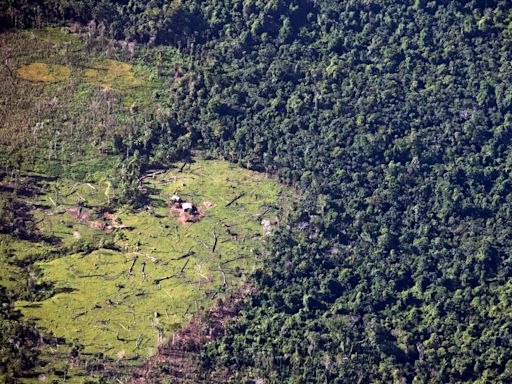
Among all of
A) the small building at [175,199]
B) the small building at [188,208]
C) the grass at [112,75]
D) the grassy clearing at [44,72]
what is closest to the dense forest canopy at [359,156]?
the grass at [112,75]

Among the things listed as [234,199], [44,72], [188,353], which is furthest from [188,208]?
[44,72]

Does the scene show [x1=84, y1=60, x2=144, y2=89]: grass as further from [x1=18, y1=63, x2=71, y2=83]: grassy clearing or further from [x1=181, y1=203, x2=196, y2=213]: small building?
[x1=181, y1=203, x2=196, y2=213]: small building

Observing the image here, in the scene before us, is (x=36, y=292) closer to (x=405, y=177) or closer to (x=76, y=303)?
(x=76, y=303)

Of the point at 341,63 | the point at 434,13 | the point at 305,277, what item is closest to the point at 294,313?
the point at 305,277

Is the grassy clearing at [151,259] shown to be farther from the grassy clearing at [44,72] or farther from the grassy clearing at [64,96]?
the grassy clearing at [44,72]

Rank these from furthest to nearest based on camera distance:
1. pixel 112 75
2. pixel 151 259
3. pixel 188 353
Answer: pixel 112 75 < pixel 151 259 < pixel 188 353

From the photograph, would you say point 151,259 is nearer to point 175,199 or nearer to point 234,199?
point 175,199

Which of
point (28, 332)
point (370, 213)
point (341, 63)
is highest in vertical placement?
point (341, 63)
